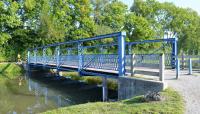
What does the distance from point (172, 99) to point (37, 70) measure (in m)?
24.3

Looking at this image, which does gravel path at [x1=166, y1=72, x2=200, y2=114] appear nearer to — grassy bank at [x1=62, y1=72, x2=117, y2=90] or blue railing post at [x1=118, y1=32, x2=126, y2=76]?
blue railing post at [x1=118, y1=32, x2=126, y2=76]

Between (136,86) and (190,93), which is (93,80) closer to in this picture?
(136,86)

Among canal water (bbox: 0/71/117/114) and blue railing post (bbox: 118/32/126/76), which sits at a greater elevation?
blue railing post (bbox: 118/32/126/76)

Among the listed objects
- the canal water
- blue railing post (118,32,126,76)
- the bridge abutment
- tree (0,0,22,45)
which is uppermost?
tree (0,0,22,45)

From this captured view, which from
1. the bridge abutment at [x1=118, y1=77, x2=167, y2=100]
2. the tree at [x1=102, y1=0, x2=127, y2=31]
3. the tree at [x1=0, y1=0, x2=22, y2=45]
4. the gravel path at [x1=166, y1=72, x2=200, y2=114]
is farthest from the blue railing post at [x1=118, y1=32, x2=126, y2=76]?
the tree at [x1=102, y1=0, x2=127, y2=31]

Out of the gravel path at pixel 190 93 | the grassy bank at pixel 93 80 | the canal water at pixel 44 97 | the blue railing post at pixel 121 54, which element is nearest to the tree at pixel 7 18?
the grassy bank at pixel 93 80

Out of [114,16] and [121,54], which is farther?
[114,16]

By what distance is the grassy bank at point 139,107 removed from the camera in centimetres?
916

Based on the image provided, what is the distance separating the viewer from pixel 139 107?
9.57m

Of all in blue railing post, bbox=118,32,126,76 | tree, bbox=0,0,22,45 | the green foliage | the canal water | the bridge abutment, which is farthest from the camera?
the green foliage

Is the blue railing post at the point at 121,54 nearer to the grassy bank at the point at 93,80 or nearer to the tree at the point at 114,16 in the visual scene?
the grassy bank at the point at 93,80

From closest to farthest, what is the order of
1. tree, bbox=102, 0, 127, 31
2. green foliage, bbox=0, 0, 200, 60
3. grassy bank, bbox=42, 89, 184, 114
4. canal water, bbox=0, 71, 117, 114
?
grassy bank, bbox=42, 89, 184, 114
canal water, bbox=0, 71, 117, 114
green foliage, bbox=0, 0, 200, 60
tree, bbox=102, 0, 127, 31

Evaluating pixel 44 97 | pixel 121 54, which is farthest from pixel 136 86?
pixel 44 97

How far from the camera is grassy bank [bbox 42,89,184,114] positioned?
916 centimetres
